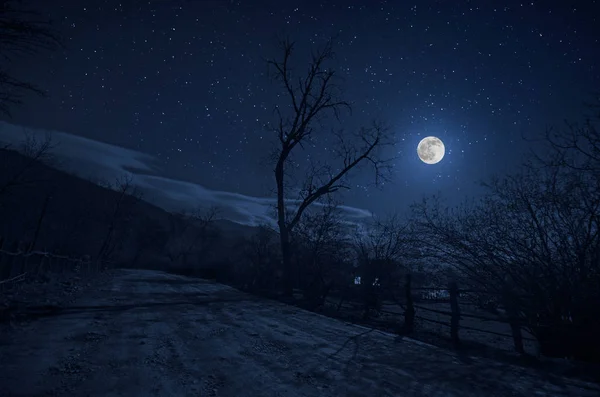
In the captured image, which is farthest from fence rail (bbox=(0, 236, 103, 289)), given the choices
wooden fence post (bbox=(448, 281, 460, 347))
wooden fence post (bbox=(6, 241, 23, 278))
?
wooden fence post (bbox=(448, 281, 460, 347))

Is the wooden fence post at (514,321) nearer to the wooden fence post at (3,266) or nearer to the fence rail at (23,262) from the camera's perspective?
the fence rail at (23,262)

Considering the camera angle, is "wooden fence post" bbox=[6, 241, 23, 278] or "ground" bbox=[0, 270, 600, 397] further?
"wooden fence post" bbox=[6, 241, 23, 278]

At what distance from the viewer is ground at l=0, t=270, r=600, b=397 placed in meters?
3.27

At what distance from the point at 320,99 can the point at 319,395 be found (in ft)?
55.5

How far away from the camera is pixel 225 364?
4.12m

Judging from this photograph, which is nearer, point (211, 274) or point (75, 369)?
point (75, 369)

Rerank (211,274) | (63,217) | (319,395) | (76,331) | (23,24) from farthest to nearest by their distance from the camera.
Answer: (63,217)
(211,274)
(23,24)
(76,331)
(319,395)

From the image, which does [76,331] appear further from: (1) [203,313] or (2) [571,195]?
(2) [571,195]

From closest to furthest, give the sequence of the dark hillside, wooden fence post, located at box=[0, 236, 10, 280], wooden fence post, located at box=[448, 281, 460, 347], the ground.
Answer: the ground
wooden fence post, located at box=[448, 281, 460, 347]
wooden fence post, located at box=[0, 236, 10, 280]
the dark hillside

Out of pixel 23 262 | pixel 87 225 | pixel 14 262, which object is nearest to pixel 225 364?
pixel 14 262

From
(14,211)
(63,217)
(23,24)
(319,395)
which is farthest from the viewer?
(63,217)

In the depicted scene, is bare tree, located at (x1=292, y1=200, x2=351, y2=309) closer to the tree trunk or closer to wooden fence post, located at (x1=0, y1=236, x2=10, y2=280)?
the tree trunk

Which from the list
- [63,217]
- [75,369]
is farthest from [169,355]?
[63,217]

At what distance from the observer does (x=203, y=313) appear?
8539 mm
